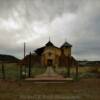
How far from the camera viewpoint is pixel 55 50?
61094 mm

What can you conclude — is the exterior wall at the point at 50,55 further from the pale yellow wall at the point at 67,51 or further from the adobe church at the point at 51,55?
the pale yellow wall at the point at 67,51

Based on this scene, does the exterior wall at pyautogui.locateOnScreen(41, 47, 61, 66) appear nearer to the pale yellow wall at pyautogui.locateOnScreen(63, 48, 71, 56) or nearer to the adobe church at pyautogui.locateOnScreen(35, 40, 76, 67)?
the adobe church at pyautogui.locateOnScreen(35, 40, 76, 67)

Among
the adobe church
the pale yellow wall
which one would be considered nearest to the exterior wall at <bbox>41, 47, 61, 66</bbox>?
the adobe church

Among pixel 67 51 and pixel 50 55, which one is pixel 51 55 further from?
pixel 67 51

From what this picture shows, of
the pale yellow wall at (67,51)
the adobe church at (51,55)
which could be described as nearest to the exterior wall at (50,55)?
the adobe church at (51,55)

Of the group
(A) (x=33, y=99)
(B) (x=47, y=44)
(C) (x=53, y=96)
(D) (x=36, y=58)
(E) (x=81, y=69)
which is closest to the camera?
(A) (x=33, y=99)

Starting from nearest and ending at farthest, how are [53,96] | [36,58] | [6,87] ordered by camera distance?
[53,96] < [6,87] < [36,58]

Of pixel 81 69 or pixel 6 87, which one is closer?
pixel 6 87

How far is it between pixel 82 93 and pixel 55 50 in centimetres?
4772

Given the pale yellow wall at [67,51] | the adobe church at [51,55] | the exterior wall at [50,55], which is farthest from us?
the pale yellow wall at [67,51]

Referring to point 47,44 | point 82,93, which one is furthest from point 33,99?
point 47,44

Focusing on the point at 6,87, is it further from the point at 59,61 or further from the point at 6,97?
the point at 59,61

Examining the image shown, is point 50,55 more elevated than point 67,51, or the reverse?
point 67,51

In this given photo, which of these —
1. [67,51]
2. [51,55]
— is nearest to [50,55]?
[51,55]
